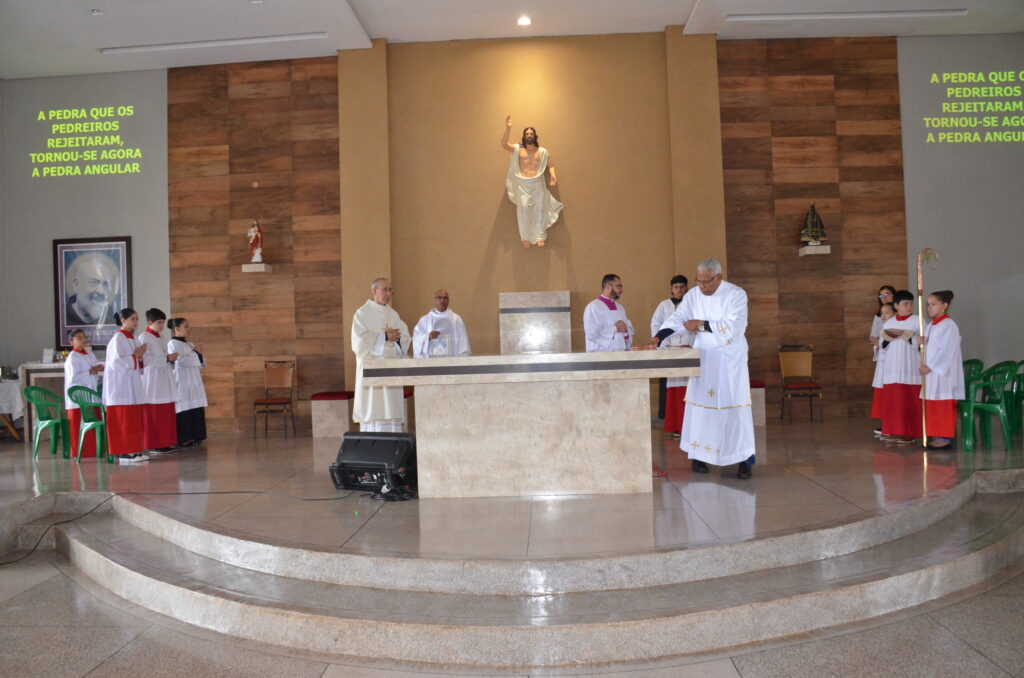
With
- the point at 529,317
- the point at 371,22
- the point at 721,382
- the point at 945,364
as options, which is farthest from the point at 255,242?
the point at 945,364

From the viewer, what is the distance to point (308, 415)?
9.26m

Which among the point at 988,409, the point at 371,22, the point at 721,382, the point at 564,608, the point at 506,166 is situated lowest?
the point at 564,608

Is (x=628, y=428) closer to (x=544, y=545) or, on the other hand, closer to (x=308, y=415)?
(x=544, y=545)

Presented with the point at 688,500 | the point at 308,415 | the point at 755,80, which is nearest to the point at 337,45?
the point at 308,415

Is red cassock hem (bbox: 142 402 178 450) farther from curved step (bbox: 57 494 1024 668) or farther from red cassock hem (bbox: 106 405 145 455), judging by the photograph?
curved step (bbox: 57 494 1024 668)

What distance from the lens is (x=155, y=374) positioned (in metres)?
7.42

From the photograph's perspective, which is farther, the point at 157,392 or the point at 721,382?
the point at 157,392

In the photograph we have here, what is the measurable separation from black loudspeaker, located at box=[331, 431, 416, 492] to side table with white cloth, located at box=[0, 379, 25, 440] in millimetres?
5989

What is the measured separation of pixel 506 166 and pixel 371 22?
224 centimetres

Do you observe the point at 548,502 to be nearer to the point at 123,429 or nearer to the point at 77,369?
the point at 123,429

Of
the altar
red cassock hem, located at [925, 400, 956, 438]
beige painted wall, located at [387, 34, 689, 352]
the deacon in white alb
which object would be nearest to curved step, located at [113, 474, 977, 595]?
the altar

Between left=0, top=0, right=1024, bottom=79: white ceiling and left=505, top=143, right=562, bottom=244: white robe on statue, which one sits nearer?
left=0, top=0, right=1024, bottom=79: white ceiling

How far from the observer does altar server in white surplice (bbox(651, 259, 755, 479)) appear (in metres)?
5.28

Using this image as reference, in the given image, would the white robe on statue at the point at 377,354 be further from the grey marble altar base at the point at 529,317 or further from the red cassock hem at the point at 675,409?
the red cassock hem at the point at 675,409
